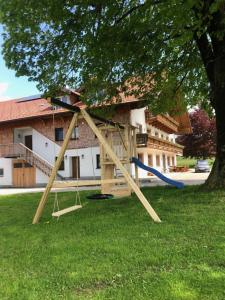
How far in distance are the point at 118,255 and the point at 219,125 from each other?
788cm

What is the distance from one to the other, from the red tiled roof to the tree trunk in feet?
74.4

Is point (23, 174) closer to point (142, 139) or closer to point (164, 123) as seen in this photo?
point (142, 139)

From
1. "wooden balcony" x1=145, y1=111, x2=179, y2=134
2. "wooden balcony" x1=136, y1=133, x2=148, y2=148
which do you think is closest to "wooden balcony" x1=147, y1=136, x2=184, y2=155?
"wooden balcony" x1=145, y1=111, x2=179, y2=134

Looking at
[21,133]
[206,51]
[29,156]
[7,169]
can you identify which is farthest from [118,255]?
[21,133]

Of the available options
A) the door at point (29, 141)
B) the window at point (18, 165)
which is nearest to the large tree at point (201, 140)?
the door at point (29, 141)

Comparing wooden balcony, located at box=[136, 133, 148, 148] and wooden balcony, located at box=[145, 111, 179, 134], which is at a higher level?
wooden balcony, located at box=[145, 111, 179, 134]

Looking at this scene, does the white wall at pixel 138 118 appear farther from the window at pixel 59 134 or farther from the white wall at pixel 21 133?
the white wall at pixel 21 133

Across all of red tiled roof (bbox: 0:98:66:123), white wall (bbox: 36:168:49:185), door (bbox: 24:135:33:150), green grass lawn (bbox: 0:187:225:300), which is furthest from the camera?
door (bbox: 24:135:33:150)

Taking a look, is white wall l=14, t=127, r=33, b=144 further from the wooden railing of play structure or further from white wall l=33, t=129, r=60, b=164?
the wooden railing of play structure

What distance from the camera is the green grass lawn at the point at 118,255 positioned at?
430 cm

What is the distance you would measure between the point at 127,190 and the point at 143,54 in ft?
16.7

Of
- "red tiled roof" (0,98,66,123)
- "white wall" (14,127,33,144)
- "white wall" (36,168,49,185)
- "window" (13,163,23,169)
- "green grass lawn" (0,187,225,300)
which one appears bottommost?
"green grass lawn" (0,187,225,300)

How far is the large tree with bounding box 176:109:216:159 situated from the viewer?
55219 millimetres

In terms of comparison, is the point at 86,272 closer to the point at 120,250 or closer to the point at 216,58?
the point at 120,250
